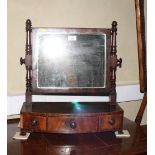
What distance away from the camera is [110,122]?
1.16 m

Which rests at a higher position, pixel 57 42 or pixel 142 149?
pixel 57 42

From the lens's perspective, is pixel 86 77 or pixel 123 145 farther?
pixel 86 77

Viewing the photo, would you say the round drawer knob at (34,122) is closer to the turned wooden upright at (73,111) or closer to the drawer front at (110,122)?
the turned wooden upright at (73,111)

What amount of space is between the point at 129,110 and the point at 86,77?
24.7 inches

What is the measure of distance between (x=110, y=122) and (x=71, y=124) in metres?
0.18

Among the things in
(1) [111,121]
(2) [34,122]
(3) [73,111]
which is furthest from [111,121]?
(2) [34,122]

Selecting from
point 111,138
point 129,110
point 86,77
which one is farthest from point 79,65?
point 129,110

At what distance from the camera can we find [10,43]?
139 cm

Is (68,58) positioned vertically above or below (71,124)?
above

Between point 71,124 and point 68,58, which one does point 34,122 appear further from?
point 68,58

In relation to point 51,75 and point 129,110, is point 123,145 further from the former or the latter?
point 129,110

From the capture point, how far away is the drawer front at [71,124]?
1120 mm

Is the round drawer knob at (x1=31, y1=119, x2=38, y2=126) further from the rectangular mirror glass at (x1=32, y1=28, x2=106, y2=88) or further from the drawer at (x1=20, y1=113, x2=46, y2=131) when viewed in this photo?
the rectangular mirror glass at (x1=32, y1=28, x2=106, y2=88)
